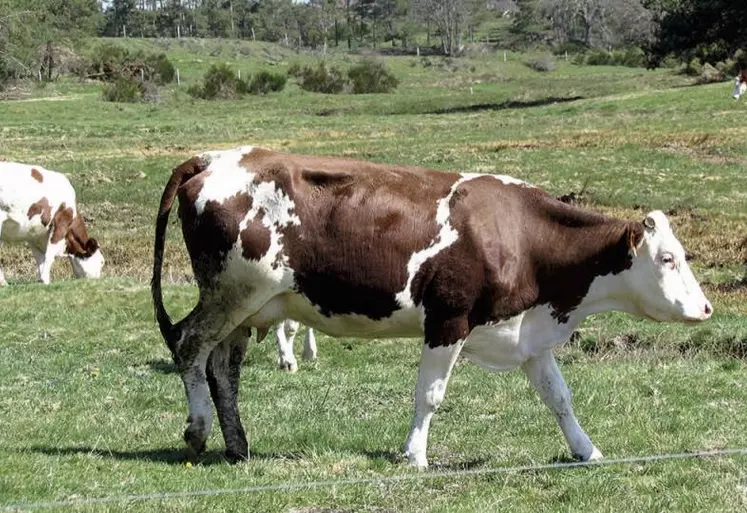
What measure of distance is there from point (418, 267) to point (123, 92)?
2858 inches

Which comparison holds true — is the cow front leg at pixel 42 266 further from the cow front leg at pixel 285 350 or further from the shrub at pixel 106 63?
the shrub at pixel 106 63

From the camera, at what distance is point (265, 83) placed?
88.2m

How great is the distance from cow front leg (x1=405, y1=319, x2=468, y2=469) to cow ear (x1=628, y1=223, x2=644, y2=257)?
141cm

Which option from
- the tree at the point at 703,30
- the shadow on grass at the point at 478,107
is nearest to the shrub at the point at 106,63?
the shadow on grass at the point at 478,107

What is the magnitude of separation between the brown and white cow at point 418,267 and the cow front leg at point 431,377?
0.4 inches

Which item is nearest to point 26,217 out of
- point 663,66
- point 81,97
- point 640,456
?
point 640,456

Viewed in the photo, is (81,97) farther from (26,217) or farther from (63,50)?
(26,217)

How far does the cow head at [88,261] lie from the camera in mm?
23578

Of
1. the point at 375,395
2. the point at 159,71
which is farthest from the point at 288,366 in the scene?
the point at 159,71

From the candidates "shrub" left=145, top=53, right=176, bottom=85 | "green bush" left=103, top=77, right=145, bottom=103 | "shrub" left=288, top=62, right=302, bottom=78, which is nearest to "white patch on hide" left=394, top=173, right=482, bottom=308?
"green bush" left=103, top=77, right=145, bottom=103

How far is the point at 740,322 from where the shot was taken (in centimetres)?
1630

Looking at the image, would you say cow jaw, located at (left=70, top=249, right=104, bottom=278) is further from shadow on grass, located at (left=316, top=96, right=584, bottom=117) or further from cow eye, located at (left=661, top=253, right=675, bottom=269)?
shadow on grass, located at (left=316, top=96, right=584, bottom=117)

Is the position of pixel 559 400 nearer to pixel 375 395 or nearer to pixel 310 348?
pixel 375 395

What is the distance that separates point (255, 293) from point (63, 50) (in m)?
93.0
